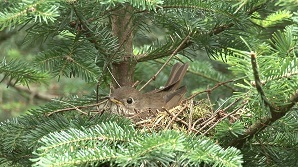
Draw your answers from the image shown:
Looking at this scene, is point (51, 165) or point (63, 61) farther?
point (63, 61)

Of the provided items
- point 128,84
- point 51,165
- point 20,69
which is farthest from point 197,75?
point 51,165

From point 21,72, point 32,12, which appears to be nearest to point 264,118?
point 32,12

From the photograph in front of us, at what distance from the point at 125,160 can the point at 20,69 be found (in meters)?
1.27

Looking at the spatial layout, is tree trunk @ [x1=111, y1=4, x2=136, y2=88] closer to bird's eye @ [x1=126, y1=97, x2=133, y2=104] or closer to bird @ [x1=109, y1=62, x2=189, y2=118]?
bird @ [x1=109, y1=62, x2=189, y2=118]

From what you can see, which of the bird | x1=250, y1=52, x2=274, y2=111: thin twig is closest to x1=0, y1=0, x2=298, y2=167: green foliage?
x1=250, y1=52, x2=274, y2=111: thin twig

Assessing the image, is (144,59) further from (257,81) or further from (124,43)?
(257,81)

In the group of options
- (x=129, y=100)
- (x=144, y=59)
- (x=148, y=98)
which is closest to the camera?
(x=144, y=59)

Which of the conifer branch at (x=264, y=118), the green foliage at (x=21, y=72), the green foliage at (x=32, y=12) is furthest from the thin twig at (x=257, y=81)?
the green foliage at (x=21, y=72)

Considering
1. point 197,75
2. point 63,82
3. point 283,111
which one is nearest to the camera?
point 283,111

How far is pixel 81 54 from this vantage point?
3.11 metres

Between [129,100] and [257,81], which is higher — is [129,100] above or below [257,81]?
below

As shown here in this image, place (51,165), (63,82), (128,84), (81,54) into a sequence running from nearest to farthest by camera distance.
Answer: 1. (51,165)
2. (81,54)
3. (128,84)
4. (63,82)

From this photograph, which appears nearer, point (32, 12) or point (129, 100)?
point (32, 12)

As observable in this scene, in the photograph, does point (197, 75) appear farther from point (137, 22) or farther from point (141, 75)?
point (137, 22)
